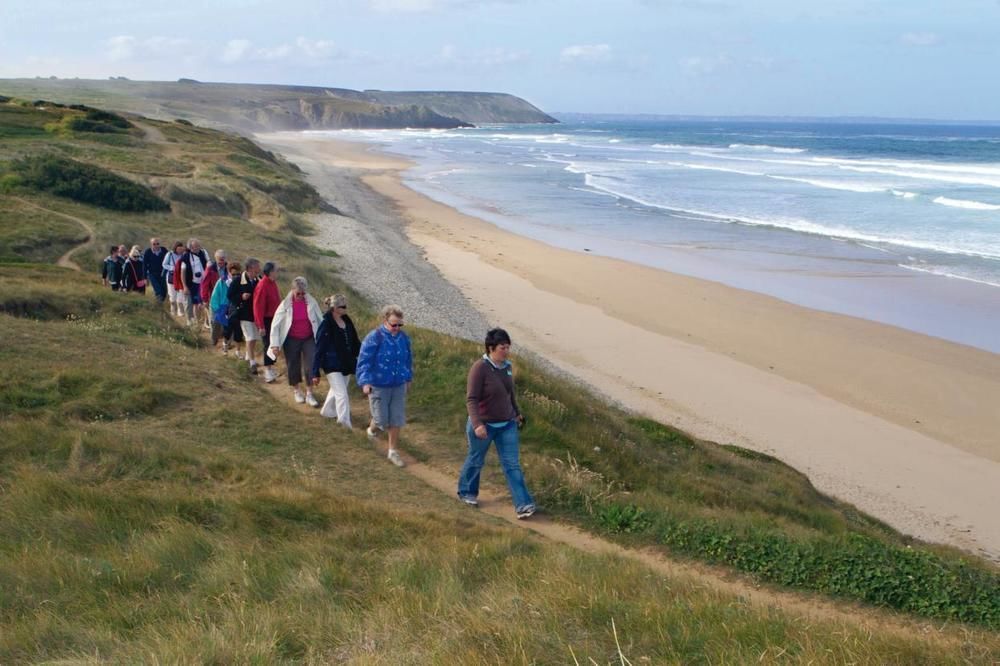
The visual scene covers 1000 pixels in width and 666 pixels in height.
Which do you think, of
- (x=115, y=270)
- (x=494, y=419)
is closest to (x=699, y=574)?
(x=494, y=419)

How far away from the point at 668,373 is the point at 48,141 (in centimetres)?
2755

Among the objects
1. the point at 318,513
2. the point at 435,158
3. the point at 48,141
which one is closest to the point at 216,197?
the point at 48,141

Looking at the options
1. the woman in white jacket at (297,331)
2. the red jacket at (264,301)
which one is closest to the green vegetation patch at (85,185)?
the red jacket at (264,301)

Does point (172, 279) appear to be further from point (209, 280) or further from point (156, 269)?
point (209, 280)

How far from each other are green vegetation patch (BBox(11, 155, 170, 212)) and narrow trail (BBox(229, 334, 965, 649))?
17.1 meters

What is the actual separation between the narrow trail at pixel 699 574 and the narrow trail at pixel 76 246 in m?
10.7

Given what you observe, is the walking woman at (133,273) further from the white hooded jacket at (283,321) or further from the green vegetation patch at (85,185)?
the green vegetation patch at (85,185)

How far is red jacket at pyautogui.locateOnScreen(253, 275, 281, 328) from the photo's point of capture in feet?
33.9

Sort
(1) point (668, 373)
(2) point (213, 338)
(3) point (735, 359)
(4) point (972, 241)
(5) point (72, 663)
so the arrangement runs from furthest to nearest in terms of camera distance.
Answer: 1. (4) point (972, 241)
2. (3) point (735, 359)
3. (1) point (668, 373)
4. (2) point (213, 338)
5. (5) point (72, 663)

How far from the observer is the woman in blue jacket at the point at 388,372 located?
8.20 m

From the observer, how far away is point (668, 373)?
17.6 metres

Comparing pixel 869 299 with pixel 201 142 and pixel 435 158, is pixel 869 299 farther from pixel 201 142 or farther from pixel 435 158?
pixel 435 158

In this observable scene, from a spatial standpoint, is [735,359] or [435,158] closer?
[735,359]

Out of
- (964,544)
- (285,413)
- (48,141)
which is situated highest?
(48,141)
